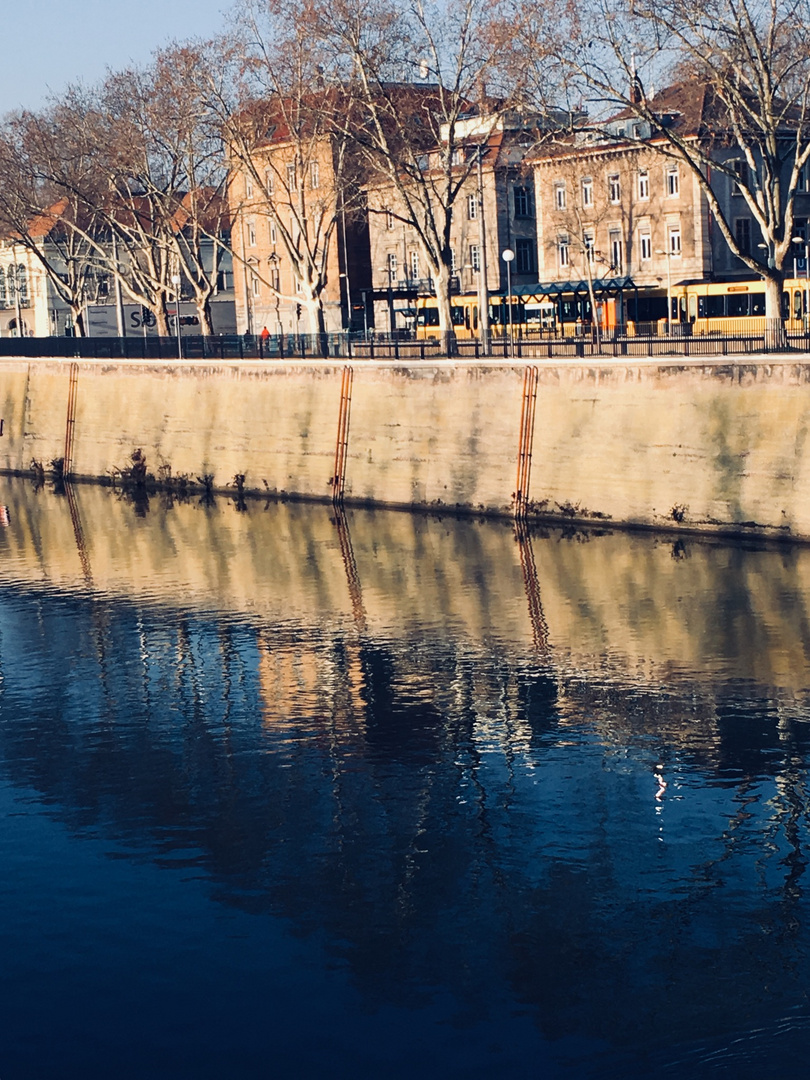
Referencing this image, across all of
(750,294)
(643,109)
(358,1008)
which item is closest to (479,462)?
(643,109)

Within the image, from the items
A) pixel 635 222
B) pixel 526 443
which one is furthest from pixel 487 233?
pixel 526 443

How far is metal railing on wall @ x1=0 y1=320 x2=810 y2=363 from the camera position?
159 ft

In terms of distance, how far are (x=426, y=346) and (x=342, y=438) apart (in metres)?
5.44

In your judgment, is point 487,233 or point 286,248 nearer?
point 286,248

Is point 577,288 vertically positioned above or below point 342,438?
above

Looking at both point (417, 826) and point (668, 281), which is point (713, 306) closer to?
point (668, 281)

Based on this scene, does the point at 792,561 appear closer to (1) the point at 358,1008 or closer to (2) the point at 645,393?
(2) the point at 645,393

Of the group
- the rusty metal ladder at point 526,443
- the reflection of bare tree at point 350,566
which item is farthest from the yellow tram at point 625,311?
the reflection of bare tree at point 350,566

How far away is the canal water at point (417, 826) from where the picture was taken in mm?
18141

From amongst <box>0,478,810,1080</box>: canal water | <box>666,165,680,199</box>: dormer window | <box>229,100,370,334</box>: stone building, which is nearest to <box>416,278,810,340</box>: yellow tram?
<box>666,165,680,199</box>: dormer window

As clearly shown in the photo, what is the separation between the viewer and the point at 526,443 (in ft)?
173

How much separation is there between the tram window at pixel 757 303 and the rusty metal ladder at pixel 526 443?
22.4 metres

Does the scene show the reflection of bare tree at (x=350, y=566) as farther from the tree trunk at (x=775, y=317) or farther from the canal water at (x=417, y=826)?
the tree trunk at (x=775, y=317)

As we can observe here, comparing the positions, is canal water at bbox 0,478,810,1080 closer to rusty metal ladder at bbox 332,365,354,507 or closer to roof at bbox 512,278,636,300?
rusty metal ladder at bbox 332,365,354,507
